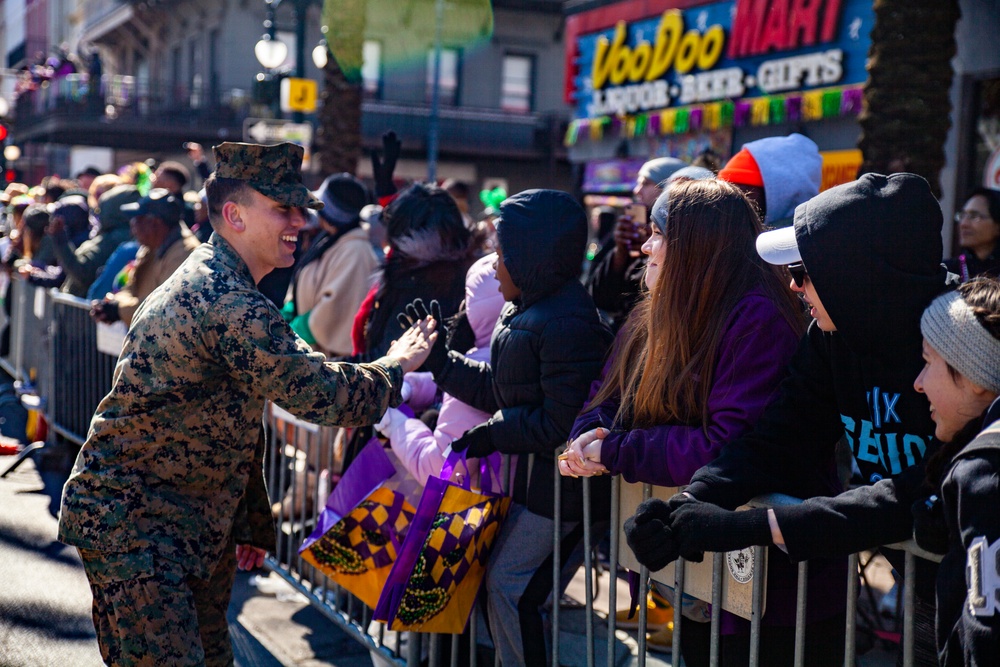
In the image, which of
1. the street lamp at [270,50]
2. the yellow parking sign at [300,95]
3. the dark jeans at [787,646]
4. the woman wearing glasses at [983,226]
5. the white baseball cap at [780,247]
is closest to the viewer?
the white baseball cap at [780,247]

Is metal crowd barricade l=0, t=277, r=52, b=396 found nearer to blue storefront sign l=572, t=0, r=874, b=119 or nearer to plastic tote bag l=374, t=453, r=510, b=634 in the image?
plastic tote bag l=374, t=453, r=510, b=634

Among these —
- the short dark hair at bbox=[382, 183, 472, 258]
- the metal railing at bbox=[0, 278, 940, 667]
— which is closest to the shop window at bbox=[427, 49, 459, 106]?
the metal railing at bbox=[0, 278, 940, 667]

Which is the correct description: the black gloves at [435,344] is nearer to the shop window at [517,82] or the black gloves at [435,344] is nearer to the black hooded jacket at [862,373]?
the black hooded jacket at [862,373]

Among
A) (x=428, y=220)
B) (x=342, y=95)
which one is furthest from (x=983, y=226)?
(x=342, y=95)

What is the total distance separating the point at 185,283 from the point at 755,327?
1739 millimetres

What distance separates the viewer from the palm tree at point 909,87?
24.6 ft

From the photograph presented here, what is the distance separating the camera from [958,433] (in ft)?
7.07

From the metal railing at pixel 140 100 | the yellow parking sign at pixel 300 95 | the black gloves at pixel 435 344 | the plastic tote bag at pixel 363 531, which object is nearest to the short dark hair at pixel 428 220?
the black gloves at pixel 435 344

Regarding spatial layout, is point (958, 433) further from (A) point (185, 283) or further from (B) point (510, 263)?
(A) point (185, 283)

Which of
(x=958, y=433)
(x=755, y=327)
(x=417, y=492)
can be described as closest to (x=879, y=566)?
(x=417, y=492)

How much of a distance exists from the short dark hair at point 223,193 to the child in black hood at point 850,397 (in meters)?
1.66

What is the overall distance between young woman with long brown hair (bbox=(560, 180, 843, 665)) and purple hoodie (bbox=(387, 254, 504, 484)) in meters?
0.91

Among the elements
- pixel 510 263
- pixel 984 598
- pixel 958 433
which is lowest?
pixel 984 598

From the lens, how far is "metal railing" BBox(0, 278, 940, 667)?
269 cm
